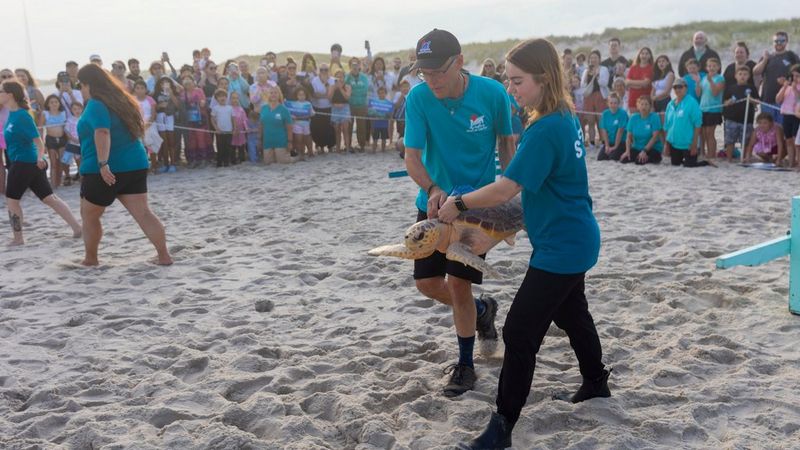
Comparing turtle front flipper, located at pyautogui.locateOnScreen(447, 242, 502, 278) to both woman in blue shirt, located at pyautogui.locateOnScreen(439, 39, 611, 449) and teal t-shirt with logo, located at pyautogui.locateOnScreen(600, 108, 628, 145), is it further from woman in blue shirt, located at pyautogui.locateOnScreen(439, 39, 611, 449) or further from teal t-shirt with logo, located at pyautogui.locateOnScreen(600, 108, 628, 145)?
teal t-shirt with logo, located at pyautogui.locateOnScreen(600, 108, 628, 145)

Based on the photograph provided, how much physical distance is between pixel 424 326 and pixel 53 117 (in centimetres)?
873

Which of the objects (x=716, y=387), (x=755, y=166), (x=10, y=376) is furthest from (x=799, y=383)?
(x=755, y=166)

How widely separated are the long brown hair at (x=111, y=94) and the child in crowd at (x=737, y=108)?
8891 mm

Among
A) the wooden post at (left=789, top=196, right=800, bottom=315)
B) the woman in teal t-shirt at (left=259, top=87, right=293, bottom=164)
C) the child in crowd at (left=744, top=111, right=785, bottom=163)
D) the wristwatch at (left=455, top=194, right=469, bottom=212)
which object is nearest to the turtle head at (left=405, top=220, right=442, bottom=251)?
the wristwatch at (left=455, top=194, right=469, bottom=212)

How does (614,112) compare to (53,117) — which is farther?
(614,112)

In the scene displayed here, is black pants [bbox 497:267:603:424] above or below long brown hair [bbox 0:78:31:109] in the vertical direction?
below

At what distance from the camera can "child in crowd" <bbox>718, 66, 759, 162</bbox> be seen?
36.9 ft

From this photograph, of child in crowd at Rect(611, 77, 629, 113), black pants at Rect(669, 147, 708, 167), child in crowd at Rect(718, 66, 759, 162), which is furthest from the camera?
child in crowd at Rect(611, 77, 629, 113)

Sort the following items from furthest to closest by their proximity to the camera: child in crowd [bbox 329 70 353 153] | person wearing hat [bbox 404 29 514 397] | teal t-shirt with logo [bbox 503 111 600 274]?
1. child in crowd [bbox 329 70 353 153]
2. person wearing hat [bbox 404 29 514 397]
3. teal t-shirt with logo [bbox 503 111 600 274]

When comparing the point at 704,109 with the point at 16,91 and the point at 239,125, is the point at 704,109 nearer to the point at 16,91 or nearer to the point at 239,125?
the point at 239,125

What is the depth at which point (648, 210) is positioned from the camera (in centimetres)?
773

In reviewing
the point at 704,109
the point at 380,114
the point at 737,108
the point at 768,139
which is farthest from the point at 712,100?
the point at 380,114

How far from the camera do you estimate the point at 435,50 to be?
3283mm

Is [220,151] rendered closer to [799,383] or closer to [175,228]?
[175,228]
